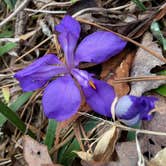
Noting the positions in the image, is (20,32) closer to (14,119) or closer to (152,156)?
(14,119)

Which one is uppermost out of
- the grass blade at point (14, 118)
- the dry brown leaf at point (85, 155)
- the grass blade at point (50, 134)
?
the grass blade at point (14, 118)

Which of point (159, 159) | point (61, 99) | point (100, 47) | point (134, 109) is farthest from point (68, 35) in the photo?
point (159, 159)

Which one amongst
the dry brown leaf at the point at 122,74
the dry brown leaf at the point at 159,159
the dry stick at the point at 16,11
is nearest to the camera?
the dry brown leaf at the point at 159,159

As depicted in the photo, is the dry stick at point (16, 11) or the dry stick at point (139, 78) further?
the dry stick at point (16, 11)

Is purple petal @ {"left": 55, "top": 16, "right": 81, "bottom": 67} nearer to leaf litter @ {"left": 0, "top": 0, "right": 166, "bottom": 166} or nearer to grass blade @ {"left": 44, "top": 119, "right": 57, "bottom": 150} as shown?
leaf litter @ {"left": 0, "top": 0, "right": 166, "bottom": 166}

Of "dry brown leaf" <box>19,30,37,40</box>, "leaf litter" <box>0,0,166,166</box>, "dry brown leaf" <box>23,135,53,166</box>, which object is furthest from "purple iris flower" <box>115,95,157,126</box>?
"dry brown leaf" <box>19,30,37,40</box>

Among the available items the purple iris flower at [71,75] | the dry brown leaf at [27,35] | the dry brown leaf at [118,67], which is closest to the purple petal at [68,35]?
the purple iris flower at [71,75]

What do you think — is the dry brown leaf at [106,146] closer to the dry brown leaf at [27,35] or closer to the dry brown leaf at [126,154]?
the dry brown leaf at [126,154]
